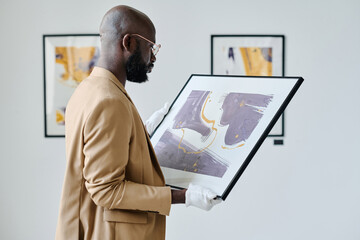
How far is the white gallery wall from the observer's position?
10.7 ft

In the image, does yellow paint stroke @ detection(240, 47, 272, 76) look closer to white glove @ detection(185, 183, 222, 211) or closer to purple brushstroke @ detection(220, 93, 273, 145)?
purple brushstroke @ detection(220, 93, 273, 145)

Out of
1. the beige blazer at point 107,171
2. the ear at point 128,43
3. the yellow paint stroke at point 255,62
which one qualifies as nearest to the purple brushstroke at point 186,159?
the beige blazer at point 107,171

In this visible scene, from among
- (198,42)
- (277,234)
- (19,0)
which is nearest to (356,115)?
(277,234)

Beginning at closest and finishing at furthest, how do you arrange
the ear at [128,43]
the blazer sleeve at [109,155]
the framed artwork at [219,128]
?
the blazer sleeve at [109,155] → the ear at [128,43] → the framed artwork at [219,128]

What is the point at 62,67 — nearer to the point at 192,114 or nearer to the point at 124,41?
the point at 192,114

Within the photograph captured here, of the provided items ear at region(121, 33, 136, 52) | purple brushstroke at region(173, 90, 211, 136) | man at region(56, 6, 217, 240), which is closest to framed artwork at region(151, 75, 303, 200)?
purple brushstroke at region(173, 90, 211, 136)

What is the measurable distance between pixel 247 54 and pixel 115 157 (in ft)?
7.62

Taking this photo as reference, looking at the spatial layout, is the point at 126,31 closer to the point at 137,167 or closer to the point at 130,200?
the point at 137,167

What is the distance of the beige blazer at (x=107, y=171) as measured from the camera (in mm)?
1196

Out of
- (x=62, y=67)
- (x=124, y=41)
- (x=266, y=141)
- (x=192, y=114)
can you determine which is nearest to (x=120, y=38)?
(x=124, y=41)

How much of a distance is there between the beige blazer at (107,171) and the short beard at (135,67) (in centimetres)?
7

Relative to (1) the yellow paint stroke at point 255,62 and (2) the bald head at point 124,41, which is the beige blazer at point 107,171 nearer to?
(2) the bald head at point 124,41

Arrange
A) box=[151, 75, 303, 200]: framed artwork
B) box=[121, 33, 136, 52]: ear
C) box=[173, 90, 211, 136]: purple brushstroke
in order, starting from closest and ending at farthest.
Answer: box=[121, 33, 136, 52]: ear, box=[151, 75, 303, 200]: framed artwork, box=[173, 90, 211, 136]: purple brushstroke

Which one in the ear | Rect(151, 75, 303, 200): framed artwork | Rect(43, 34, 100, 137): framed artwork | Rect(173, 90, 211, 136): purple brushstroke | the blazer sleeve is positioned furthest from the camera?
Rect(43, 34, 100, 137): framed artwork
